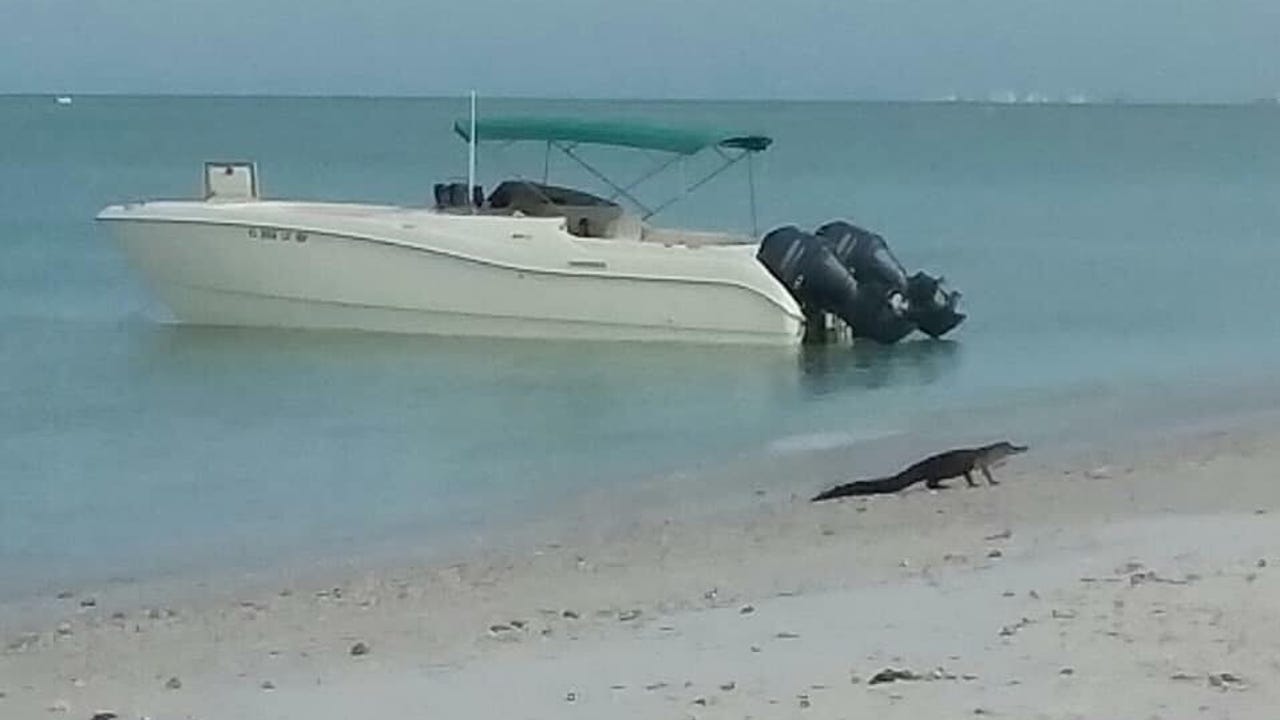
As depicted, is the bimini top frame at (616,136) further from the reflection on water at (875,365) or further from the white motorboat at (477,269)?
the reflection on water at (875,365)

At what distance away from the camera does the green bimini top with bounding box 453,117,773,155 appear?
2653cm

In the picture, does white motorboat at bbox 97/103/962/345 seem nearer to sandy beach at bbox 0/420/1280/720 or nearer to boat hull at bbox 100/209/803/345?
boat hull at bbox 100/209/803/345

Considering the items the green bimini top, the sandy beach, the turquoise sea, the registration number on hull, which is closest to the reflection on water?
the turquoise sea

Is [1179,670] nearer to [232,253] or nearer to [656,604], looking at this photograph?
[656,604]

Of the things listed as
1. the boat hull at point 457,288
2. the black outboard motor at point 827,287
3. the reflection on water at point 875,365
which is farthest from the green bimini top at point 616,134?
the reflection on water at point 875,365

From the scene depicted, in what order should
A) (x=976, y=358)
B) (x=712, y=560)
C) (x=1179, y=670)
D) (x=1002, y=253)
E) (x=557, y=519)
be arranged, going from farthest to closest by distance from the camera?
(x=1002, y=253), (x=976, y=358), (x=557, y=519), (x=712, y=560), (x=1179, y=670)

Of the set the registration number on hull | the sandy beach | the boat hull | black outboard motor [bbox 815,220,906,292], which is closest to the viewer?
the sandy beach

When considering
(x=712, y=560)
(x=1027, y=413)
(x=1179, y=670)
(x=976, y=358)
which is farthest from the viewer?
(x=976, y=358)

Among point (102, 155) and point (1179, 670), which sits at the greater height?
point (102, 155)

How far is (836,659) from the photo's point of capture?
8.34 metres

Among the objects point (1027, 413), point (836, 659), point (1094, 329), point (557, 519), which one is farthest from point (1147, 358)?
point (836, 659)

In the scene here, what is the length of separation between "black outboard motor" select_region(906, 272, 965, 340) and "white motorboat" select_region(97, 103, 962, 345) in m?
0.46

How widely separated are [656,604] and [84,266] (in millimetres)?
29707

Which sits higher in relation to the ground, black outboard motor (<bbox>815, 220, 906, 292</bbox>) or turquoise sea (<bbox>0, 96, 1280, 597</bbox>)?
black outboard motor (<bbox>815, 220, 906, 292</bbox>)
